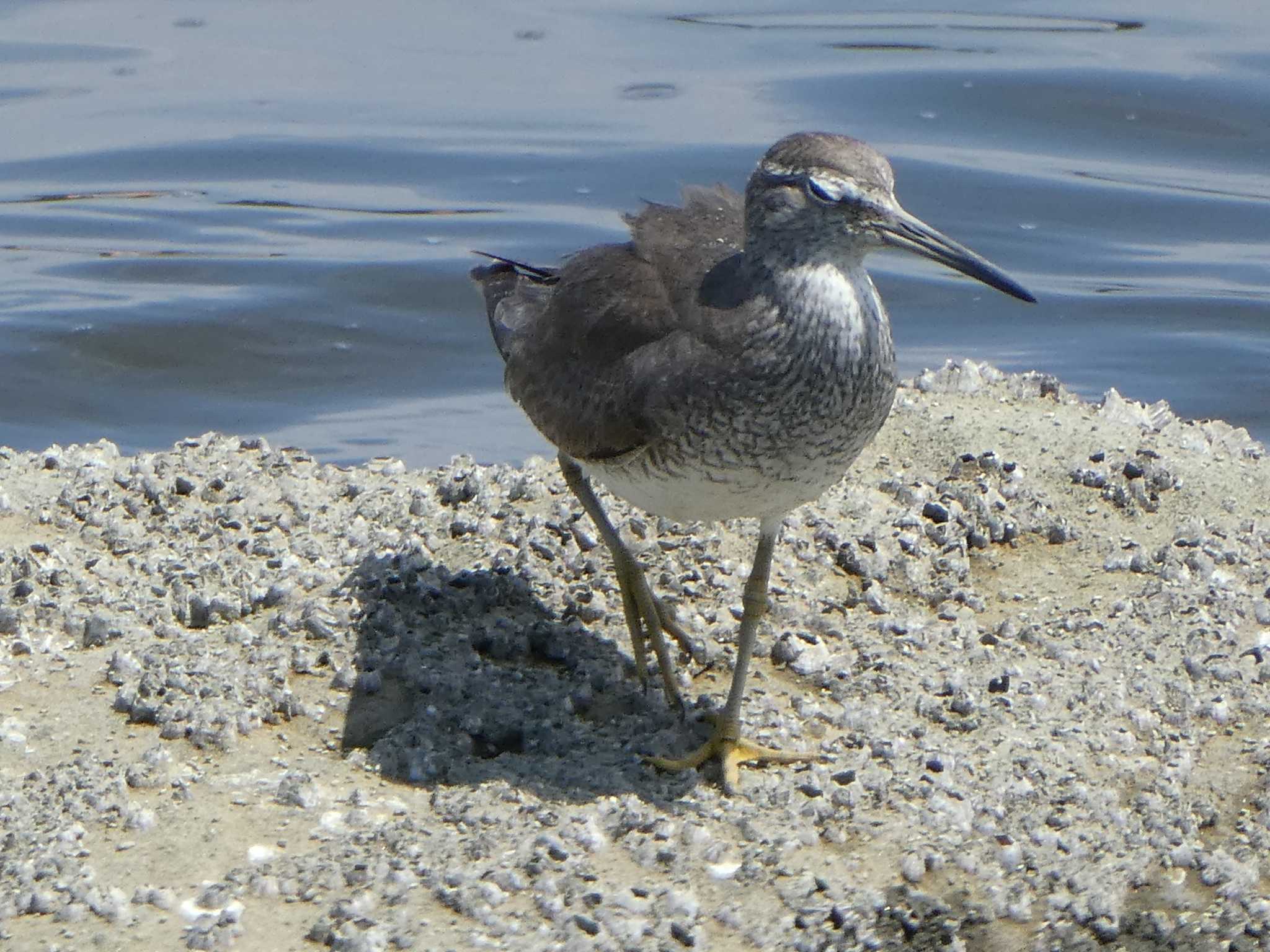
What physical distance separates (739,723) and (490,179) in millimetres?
8023

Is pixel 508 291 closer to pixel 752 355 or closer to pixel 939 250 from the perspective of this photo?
pixel 752 355

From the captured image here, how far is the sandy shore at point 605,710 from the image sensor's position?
431cm

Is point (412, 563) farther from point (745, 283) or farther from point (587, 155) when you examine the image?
point (587, 155)

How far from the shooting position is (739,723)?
5211 millimetres

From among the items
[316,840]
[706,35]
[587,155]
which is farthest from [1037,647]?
[706,35]

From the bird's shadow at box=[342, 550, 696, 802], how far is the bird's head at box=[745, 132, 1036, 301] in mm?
1537

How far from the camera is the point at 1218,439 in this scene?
7512 millimetres

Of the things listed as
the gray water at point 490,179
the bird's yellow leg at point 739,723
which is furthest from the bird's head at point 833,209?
the gray water at point 490,179

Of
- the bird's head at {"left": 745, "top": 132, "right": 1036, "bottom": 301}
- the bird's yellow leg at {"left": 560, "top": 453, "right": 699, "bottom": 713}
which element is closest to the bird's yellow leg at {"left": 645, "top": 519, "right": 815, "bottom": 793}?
the bird's yellow leg at {"left": 560, "top": 453, "right": 699, "bottom": 713}

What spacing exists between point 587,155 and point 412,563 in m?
7.49

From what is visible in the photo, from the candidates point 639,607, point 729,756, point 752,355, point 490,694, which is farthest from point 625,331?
point 729,756

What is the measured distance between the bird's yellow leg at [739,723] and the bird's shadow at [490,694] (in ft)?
0.32

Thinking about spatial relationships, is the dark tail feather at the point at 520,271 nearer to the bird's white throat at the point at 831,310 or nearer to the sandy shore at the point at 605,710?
the sandy shore at the point at 605,710

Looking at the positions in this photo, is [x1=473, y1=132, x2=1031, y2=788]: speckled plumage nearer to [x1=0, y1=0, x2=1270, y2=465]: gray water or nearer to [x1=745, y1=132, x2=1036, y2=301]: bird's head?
[x1=745, y1=132, x2=1036, y2=301]: bird's head
